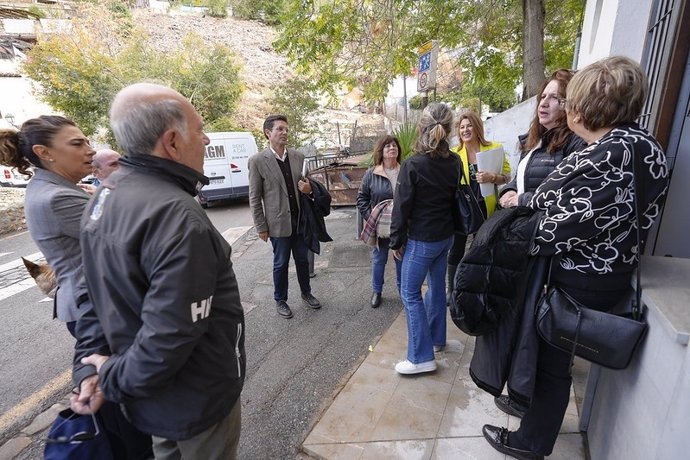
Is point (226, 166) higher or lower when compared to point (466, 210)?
lower

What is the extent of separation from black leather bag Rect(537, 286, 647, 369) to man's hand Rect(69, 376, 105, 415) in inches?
68.3

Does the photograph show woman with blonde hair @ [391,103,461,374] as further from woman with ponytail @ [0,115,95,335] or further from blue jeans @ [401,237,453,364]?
woman with ponytail @ [0,115,95,335]

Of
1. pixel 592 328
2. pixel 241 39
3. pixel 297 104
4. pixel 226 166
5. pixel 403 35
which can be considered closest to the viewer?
pixel 592 328

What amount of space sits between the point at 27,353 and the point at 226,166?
7016 millimetres

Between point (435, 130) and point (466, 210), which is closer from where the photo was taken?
point (435, 130)

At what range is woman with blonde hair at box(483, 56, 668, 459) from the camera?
1260 mm

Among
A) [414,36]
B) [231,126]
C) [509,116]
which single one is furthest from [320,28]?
[231,126]

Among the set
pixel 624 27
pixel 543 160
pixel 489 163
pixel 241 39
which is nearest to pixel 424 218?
pixel 543 160

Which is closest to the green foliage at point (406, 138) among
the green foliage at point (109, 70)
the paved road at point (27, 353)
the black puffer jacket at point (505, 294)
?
the black puffer jacket at point (505, 294)

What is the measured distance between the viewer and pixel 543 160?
2.06 meters

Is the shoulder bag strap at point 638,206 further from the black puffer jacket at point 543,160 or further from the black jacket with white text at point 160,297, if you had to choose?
the black jacket with white text at point 160,297

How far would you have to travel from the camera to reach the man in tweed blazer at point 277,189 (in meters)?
3.42

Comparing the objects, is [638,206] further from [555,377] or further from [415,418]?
[415,418]

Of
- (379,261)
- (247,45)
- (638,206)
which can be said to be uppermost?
(247,45)
